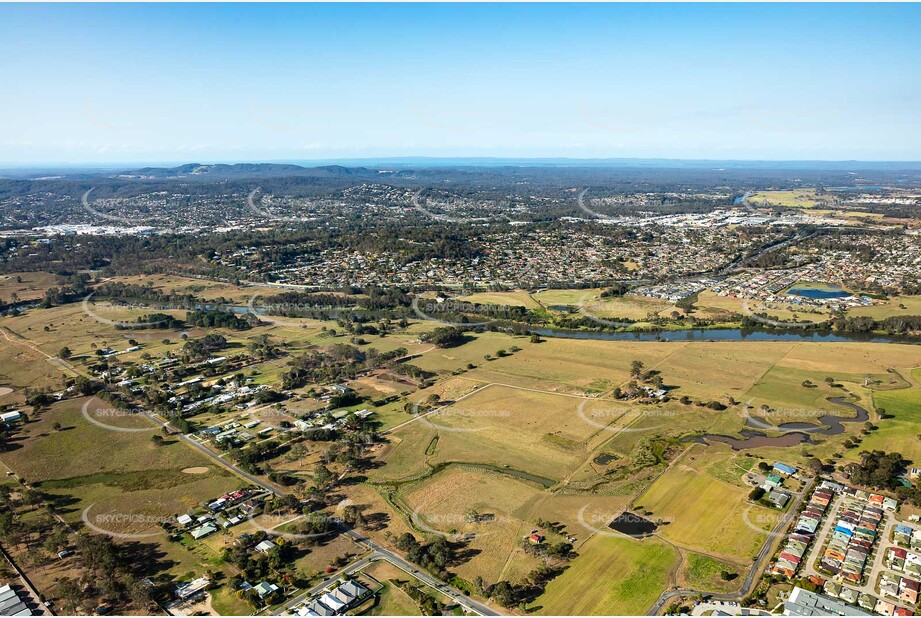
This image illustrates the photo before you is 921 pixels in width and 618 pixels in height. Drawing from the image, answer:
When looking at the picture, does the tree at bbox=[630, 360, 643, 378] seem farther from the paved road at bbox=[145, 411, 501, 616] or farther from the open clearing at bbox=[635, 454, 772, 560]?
the paved road at bbox=[145, 411, 501, 616]

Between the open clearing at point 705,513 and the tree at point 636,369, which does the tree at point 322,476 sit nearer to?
the open clearing at point 705,513

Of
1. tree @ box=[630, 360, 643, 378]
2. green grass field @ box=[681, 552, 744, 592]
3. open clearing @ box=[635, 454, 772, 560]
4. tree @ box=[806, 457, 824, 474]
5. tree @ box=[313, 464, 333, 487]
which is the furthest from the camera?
tree @ box=[630, 360, 643, 378]

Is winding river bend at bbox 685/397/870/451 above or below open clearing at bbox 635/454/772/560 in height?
above

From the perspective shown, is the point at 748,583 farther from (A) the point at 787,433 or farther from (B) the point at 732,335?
(B) the point at 732,335

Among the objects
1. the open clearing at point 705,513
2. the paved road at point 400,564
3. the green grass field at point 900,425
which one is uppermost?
the green grass field at point 900,425

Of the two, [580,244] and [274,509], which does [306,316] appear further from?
[580,244]

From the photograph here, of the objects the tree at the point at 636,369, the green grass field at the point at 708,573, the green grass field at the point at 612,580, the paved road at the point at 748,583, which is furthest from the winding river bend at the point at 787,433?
the green grass field at the point at 612,580

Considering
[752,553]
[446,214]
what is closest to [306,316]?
[752,553]

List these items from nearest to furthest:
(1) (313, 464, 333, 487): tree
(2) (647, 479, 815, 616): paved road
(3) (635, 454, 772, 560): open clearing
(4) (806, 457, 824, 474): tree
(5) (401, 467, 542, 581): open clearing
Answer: (2) (647, 479, 815, 616): paved road
(5) (401, 467, 542, 581): open clearing
(3) (635, 454, 772, 560): open clearing
(1) (313, 464, 333, 487): tree
(4) (806, 457, 824, 474): tree

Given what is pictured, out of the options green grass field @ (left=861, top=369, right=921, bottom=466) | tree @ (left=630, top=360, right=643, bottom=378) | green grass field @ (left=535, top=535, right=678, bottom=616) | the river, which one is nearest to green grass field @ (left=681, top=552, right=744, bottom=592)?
green grass field @ (left=535, top=535, right=678, bottom=616)
